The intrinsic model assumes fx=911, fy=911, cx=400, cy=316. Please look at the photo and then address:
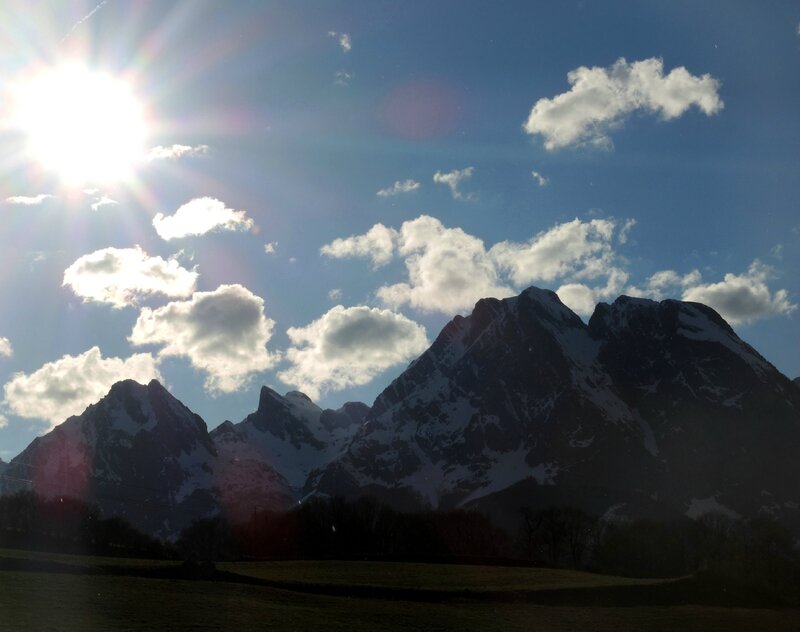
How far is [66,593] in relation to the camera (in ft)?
193

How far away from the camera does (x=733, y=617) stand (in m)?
70.1

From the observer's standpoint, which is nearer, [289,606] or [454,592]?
[289,606]

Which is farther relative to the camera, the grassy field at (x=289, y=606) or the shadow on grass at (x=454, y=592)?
the shadow on grass at (x=454, y=592)

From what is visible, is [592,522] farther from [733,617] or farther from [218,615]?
[218,615]

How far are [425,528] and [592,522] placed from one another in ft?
139

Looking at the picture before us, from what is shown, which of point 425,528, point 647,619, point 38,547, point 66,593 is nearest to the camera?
point 66,593

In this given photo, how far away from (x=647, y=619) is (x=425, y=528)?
114 metres

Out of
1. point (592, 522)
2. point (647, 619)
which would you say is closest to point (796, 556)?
point (592, 522)

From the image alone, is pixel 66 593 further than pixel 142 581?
No

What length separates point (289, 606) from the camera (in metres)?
62.5

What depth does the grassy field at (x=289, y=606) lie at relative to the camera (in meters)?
52.5

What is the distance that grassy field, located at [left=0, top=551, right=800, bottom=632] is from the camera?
52.5 m

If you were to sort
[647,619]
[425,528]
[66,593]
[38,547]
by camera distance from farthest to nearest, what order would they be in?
[425,528]
[38,547]
[647,619]
[66,593]

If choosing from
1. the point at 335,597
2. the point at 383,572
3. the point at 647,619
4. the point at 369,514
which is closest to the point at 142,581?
the point at 335,597
